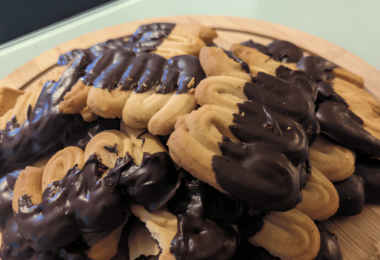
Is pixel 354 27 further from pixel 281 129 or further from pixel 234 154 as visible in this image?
pixel 234 154

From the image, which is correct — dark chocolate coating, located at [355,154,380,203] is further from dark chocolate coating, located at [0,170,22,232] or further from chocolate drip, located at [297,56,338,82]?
dark chocolate coating, located at [0,170,22,232]

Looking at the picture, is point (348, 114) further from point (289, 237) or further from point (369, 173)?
point (289, 237)

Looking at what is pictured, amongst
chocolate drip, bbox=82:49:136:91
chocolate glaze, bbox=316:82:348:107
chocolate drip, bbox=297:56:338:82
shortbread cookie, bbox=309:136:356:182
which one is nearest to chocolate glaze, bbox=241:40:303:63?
chocolate drip, bbox=297:56:338:82

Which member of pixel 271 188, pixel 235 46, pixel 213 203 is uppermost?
pixel 235 46

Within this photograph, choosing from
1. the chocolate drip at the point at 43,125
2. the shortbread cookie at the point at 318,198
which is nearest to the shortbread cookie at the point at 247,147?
the shortbread cookie at the point at 318,198

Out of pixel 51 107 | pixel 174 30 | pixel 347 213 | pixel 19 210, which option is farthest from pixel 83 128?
pixel 347 213

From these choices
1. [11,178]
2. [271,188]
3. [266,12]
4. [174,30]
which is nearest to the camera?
[271,188]

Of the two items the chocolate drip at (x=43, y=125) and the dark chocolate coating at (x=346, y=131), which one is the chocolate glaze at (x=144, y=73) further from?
the dark chocolate coating at (x=346, y=131)
